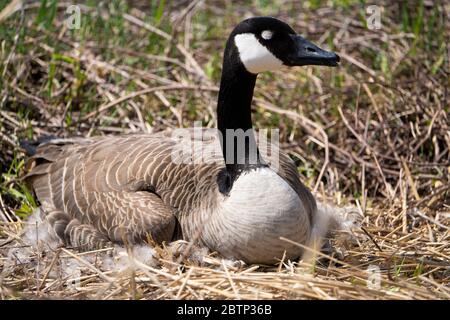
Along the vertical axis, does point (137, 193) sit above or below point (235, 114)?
below

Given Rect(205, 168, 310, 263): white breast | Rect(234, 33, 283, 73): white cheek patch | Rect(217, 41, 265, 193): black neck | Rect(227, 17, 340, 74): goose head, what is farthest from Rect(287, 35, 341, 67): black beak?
Rect(205, 168, 310, 263): white breast

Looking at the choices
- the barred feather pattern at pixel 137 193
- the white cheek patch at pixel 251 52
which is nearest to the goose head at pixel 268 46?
the white cheek patch at pixel 251 52

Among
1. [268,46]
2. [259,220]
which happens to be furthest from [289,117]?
[259,220]

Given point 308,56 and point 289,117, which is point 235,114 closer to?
point 308,56

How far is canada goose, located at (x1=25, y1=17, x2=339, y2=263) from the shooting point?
3.84 metres

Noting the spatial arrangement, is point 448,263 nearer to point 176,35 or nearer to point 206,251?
point 206,251

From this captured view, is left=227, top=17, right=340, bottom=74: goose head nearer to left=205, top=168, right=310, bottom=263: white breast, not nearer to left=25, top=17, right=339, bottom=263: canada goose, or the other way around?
left=25, top=17, right=339, bottom=263: canada goose

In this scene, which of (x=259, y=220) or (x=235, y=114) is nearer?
(x=259, y=220)

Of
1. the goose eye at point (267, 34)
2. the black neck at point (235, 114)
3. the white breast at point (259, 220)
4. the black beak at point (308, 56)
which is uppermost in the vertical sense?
the goose eye at point (267, 34)

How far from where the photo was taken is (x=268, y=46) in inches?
156

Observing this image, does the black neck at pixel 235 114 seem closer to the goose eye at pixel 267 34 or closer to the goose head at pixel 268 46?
the goose head at pixel 268 46

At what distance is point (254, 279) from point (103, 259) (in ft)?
3.14

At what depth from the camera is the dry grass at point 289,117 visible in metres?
3.74

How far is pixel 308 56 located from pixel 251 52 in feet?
0.97
